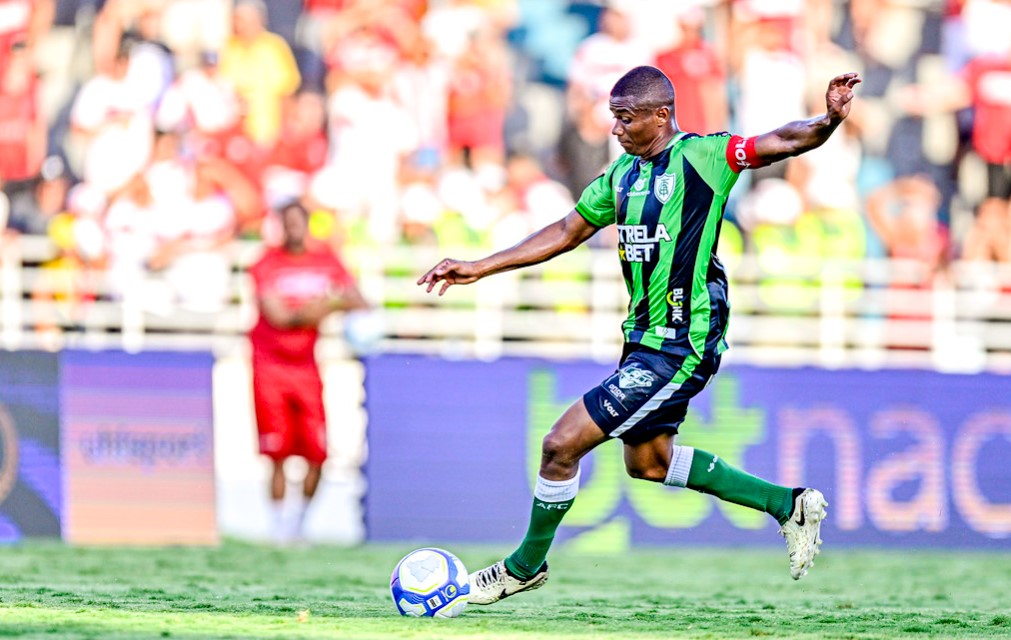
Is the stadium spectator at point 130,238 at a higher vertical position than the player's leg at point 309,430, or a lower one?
higher

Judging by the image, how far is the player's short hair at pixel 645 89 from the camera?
7.14 meters

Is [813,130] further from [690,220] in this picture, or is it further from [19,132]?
[19,132]

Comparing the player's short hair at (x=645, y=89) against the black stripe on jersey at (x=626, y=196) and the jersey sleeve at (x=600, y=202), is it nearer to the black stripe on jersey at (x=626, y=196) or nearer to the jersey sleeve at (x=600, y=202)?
the black stripe on jersey at (x=626, y=196)

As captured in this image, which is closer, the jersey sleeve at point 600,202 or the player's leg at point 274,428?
the jersey sleeve at point 600,202

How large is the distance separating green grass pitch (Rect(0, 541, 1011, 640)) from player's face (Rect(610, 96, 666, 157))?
219 centimetres

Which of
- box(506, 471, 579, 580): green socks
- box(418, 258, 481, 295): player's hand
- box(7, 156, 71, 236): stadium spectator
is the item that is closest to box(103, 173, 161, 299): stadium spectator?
box(7, 156, 71, 236): stadium spectator

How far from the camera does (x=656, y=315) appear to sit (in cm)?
731

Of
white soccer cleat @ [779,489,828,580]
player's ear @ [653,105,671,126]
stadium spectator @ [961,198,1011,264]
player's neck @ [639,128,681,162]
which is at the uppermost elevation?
stadium spectator @ [961,198,1011,264]

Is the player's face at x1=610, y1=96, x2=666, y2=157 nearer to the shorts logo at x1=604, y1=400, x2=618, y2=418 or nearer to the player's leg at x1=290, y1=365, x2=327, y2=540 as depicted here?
the shorts logo at x1=604, y1=400, x2=618, y2=418

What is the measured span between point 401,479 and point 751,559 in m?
3.02

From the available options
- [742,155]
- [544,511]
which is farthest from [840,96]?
[544,511]

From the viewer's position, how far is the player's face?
7.14m

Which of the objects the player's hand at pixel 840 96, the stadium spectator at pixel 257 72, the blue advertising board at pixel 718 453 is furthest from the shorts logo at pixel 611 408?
the stadium spectator at pixel 257 72

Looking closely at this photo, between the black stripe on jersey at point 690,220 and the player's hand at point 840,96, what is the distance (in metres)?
0.76
